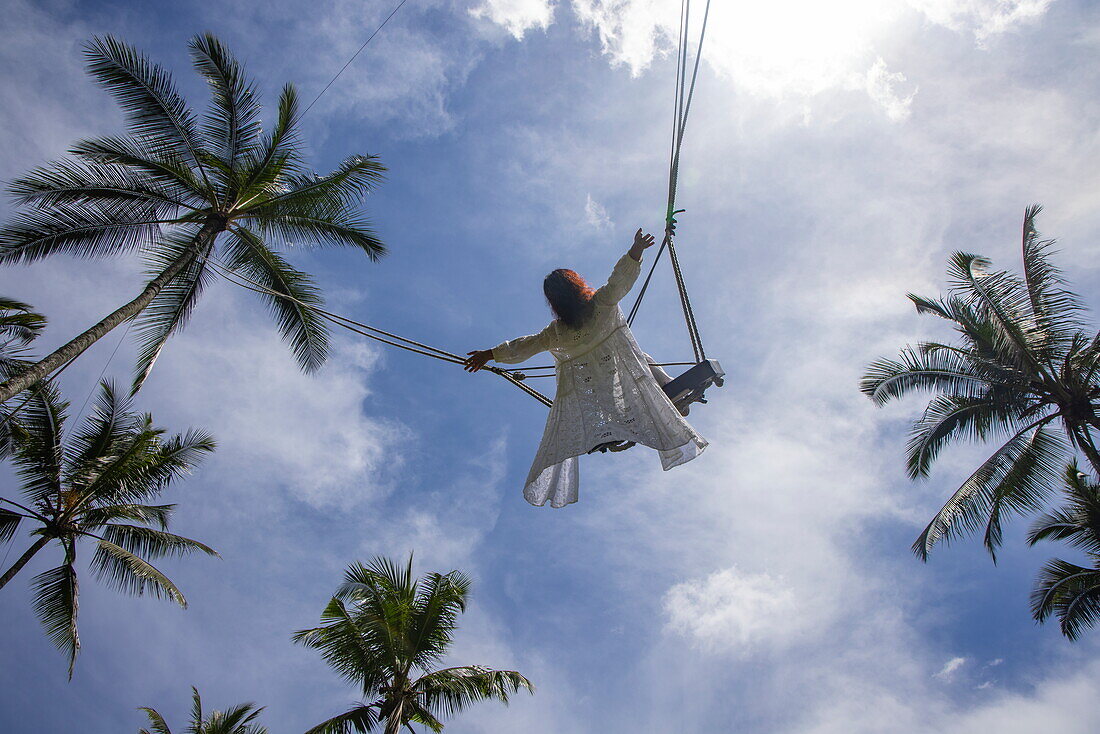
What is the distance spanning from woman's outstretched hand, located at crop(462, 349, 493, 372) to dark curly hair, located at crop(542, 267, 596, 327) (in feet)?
1.89

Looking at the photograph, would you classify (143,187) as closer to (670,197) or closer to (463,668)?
(670,197)

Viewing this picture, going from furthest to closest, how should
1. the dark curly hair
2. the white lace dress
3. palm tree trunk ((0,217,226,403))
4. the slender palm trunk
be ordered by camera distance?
the slender palm trunk
palm tree trunk ((0,217,226,403))
the dark curly hair
the white lace dress

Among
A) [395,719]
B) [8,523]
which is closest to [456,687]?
[395,719]

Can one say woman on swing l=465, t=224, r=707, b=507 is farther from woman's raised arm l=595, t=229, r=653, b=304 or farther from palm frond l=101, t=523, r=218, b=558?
palm frond l=101, t=523, r=218, b=558

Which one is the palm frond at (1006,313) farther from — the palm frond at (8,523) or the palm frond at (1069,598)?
the palm frond at (8,523)

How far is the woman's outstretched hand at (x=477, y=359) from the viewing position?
4.33 metres

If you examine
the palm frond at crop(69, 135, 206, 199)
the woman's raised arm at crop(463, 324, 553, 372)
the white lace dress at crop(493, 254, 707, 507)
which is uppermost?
the palm frond at crop(69, 135, 206, 199)

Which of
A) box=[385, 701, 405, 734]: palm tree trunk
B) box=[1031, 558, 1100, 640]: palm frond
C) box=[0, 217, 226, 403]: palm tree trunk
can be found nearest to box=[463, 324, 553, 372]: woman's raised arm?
box=[0, 217, 226, 403]: palm tree trunk

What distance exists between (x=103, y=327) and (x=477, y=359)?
3.90 m

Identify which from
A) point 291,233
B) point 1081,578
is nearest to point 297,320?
→ point 291,233

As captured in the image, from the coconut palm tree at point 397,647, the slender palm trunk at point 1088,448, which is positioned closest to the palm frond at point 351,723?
the coconut palm tree at point 397,647

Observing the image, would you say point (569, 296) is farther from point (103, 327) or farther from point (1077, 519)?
point (1077, 519)

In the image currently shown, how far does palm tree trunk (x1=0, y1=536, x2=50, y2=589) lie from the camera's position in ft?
27.6

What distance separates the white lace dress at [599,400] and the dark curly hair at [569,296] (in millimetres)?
54
